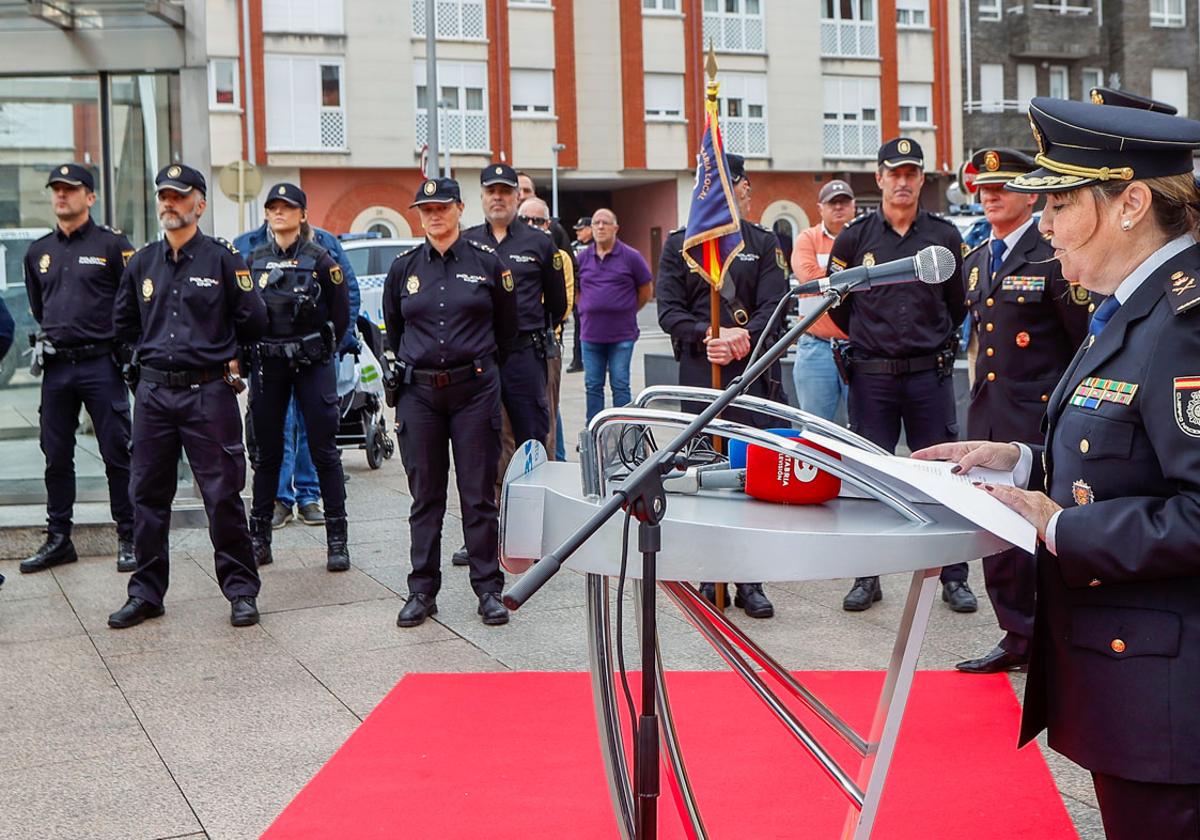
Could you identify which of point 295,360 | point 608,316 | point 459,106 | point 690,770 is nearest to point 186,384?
point 295,360

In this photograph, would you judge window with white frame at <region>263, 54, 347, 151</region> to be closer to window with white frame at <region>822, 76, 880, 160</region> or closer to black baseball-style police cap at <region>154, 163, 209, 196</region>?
window with white frame at <region>822, 76, 880, 160</region>

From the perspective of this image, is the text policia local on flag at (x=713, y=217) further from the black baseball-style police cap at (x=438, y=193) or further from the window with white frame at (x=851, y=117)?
the window with white frame at (x=851, y=117)

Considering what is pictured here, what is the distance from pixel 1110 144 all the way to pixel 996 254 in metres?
3.32

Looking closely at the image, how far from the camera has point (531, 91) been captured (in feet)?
124

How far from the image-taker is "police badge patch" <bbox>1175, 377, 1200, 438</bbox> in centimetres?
222

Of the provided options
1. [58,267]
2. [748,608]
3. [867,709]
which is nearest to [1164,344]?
[867,709]

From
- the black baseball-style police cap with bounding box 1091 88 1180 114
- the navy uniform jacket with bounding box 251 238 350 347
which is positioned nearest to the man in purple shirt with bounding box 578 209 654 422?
the navy uniform jacket with bounding box 251 238 350 347

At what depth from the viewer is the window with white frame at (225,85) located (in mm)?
34969

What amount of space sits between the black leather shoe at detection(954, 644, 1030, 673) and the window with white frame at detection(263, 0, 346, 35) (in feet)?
108

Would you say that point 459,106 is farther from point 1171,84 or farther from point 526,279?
point 526,279

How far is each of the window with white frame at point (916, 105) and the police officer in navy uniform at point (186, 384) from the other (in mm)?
37807

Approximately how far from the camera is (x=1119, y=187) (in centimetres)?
244

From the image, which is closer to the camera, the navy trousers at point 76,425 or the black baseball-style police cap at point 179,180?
the black baseball-style police cap at point 179,180

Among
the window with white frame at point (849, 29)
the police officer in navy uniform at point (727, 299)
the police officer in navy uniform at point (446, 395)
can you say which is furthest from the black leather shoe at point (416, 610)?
the window with white frame at point (849, 29)
